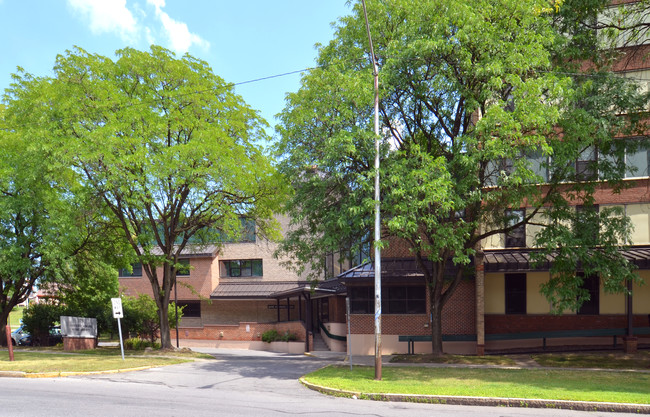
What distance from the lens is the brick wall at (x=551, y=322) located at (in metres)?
24.1

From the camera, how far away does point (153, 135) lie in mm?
21812

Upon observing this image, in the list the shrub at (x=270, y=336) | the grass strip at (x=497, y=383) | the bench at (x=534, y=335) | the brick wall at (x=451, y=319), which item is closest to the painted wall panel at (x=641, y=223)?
the bench at (x=534, y=335)

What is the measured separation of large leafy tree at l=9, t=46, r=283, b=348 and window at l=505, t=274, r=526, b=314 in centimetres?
1180

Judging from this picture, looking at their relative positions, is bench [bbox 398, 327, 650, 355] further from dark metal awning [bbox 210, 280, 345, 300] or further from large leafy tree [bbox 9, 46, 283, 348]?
dark metal awning [bbox 210, 280, 345, 300]

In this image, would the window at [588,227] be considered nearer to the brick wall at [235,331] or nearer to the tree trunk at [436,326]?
the tree trunk at [436,326]

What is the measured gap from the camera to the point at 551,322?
24.8 m

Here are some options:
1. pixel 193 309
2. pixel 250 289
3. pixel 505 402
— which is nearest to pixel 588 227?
pixel 505 402

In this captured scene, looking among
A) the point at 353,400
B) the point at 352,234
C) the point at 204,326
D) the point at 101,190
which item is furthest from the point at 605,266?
the point at 204,326

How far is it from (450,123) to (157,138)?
39.1ft

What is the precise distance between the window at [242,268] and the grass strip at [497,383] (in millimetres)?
23388

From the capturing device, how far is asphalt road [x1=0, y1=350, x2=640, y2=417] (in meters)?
10.9

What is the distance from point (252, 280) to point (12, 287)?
1661cm

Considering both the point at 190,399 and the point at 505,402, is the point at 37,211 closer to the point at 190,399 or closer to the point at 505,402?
the point at 190,399

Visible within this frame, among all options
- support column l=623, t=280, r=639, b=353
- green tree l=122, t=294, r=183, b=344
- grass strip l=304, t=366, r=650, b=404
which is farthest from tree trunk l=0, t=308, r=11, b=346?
support column l=623, t=280, r=639, b=353
